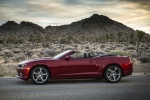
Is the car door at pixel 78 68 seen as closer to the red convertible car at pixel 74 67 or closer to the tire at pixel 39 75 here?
the red convertible car at pixel 74 67

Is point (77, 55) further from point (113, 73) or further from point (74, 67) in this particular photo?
point (113, 73)

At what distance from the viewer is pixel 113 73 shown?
1214 centimetres

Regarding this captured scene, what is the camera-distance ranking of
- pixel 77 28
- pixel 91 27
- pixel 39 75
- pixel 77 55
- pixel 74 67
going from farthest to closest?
pixel 91 27, pixel 77 28, pixel 77 55, pixel 74 67, pixel 39 75

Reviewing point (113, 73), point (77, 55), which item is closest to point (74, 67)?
point (77, 55)

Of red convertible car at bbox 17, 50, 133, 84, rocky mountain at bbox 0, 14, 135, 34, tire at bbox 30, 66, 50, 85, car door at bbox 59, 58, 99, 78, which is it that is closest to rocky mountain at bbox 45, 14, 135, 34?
rocky mountain at bbox 0, 14, 135, 34

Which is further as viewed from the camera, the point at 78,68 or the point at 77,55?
the point at 77,55

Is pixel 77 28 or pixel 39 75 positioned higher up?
pixel 77 28

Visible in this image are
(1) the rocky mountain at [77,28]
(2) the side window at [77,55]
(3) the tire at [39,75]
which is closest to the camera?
(3) the tire at [39,75]

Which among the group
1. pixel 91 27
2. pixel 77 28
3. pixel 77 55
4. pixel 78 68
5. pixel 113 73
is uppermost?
pixel 91 27

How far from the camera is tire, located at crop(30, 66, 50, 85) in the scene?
37.6 feet

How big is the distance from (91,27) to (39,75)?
17474 cm

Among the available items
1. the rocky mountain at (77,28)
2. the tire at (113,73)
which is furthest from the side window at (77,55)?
the rocky mountain at (77,28)

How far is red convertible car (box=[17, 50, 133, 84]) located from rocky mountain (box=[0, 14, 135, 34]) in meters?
148

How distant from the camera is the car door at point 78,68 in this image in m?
11.7
